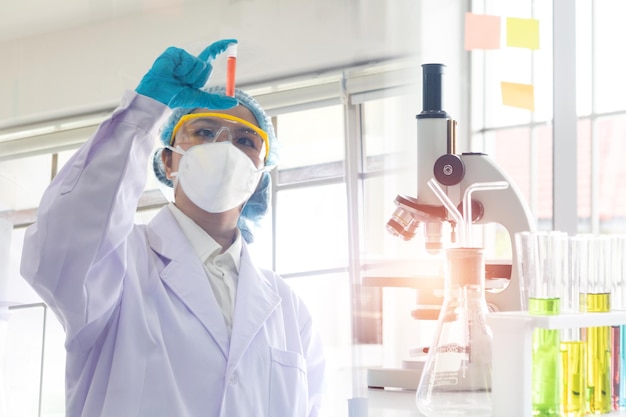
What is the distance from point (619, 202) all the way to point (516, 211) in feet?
5.44

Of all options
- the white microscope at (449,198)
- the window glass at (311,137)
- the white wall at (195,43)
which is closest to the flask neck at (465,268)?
the white microscope at (449,198)

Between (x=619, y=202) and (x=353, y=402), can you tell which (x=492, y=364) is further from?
(x=619, y=202)

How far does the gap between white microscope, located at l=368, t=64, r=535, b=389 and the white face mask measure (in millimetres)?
309

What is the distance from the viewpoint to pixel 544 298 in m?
0.91

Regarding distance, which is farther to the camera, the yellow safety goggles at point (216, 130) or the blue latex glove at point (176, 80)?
the yellow safety goggles at point (216, 130)

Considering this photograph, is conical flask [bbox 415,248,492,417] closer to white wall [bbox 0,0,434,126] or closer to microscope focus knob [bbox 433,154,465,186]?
microscope focus knob [bbox 433,154,465,186]

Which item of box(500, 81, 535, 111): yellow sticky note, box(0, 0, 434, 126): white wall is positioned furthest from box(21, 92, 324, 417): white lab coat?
box(500, 81, 535, 111): yellow sticky note

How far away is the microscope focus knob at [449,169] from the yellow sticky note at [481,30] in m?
1.35

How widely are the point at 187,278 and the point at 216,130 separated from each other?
31 cm

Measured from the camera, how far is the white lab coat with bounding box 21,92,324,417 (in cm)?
110

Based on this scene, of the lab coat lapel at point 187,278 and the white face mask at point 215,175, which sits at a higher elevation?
the white face mask at point 215,175

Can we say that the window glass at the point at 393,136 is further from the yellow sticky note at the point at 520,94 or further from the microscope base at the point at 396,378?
the microscope base at the point at 396,378

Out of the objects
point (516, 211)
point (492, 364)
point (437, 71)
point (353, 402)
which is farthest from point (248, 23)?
point (492, 364)

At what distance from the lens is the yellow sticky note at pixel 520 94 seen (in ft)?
8.16
